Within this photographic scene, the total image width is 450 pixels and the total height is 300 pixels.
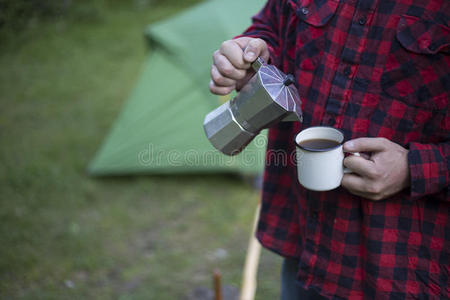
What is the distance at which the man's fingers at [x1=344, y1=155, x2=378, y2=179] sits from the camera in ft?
2.97

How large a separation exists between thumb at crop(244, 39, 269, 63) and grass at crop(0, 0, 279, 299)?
5.06ft

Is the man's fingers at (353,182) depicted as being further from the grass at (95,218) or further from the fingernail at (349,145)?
the grass at (95,218)

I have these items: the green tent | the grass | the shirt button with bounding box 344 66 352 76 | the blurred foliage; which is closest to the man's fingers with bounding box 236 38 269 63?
the shirt button with bounding box 344 66 352 76

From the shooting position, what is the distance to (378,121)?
0.95 m

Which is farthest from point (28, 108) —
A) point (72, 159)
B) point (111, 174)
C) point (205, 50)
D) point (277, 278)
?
point (277, 278)

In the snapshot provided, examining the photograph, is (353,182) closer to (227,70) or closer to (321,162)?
(321,162)

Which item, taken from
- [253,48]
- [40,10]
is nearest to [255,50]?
[253,48]

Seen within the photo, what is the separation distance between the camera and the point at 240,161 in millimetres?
2982

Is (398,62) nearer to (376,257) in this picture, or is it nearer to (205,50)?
(376,257)

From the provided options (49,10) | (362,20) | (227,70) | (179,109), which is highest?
(362,20)

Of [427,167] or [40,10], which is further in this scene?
[40,10]

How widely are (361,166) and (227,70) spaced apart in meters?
0.37

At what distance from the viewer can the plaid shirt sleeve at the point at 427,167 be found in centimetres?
91

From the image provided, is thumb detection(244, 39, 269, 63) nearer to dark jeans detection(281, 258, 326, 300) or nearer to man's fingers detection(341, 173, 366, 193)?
man's fingers detection(341, 173, 366, 193)
